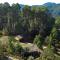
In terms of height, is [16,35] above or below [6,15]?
below

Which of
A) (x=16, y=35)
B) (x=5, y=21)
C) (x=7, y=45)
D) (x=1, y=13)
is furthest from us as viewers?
(x=1, y=13)

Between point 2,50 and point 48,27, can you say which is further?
point 48,27

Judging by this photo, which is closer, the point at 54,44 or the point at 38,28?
the point at 54,44

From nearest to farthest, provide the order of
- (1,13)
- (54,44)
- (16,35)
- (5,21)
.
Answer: (54,44)
(16,35)
(5,21)
(1,13)

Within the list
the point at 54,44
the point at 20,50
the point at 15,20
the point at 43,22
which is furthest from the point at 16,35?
the point at 20,50

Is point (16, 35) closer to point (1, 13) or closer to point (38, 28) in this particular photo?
point (38, 28)

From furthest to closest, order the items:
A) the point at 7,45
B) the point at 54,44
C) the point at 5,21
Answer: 1. the point at 5,21
2. the point at 54,44
3. the point at 7,45

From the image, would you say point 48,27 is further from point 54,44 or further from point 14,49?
point 14,49

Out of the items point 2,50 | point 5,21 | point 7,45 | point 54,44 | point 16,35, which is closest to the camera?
point 2,50

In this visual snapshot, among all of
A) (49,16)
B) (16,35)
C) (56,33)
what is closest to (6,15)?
(16,35)
